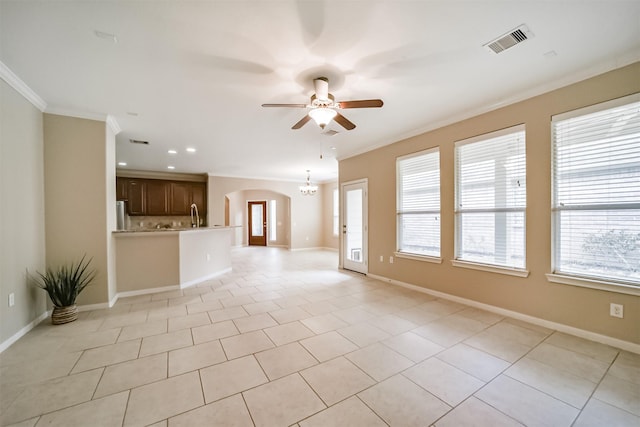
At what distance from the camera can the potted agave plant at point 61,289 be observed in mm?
3020

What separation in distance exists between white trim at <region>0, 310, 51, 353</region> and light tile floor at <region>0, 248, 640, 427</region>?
8cm

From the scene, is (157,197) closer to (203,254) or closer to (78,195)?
(203,254)

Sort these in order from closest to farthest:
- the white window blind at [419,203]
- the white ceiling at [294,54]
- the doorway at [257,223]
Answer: the white ceiling at [294,54]
the white window blind at [419,203]
the doorway at [257,223]

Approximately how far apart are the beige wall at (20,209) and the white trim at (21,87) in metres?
0.05

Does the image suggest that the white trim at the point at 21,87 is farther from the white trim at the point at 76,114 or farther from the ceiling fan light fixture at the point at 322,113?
the ceiling fan light fixture at the point at 322,113

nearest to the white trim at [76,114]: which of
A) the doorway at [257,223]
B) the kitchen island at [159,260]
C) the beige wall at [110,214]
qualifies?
the beige wall at [110,214]

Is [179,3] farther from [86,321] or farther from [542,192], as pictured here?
[542,192]

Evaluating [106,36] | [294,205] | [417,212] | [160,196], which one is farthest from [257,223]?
[106,36]

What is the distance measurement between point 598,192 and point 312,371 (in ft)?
10.8

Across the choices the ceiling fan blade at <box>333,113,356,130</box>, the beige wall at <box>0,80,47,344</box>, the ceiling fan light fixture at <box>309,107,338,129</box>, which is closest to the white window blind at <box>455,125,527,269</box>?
the ceiling fan blade at <box>333,113,356,130</box>

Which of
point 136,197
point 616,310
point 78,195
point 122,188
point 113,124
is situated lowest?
point 616,310

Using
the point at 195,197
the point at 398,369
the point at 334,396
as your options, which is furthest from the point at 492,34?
the point at 195,197

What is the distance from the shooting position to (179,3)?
172 cm

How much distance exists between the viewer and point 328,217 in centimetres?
1005
